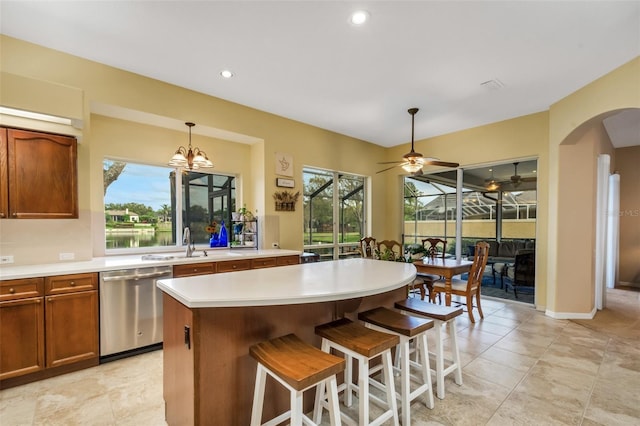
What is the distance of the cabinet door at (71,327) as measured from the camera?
2.44 metres

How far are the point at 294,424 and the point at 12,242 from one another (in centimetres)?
307

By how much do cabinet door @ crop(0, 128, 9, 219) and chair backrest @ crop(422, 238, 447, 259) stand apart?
4888mm

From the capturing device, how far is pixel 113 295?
273 centimetres

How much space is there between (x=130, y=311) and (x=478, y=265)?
418cm

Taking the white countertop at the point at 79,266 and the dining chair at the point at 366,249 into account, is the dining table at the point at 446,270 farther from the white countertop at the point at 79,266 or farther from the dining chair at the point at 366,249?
the white countertop at the point at 79,266

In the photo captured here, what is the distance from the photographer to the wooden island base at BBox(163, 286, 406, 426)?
1495 mm

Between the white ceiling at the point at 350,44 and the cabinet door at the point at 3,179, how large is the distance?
3.25 feet

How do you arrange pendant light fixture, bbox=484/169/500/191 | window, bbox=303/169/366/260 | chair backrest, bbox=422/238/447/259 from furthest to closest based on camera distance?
window, bbox=303/169/366/260 < pendant light fixture, bbox=484/169/500/191 < chair backrest, bbox=422/238/447/259

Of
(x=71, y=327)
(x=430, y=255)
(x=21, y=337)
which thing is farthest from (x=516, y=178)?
(x=21, y=337)

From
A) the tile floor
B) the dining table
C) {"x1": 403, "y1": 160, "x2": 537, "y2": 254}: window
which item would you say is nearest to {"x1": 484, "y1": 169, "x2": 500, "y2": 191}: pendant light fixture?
{"x1": 403, "y1": 160, "x2": 537, "y2": 254}: window

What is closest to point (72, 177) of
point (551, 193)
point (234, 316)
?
point (234, 316)

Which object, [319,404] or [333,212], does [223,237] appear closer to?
[333,212]

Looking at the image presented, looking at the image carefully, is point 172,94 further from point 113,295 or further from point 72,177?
point 113,295

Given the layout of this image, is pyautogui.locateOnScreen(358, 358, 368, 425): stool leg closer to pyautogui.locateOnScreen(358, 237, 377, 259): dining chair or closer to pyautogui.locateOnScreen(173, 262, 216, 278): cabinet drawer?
pyautogui.locateOnScreen(173, 262, 216, 278): cabinet drawer
